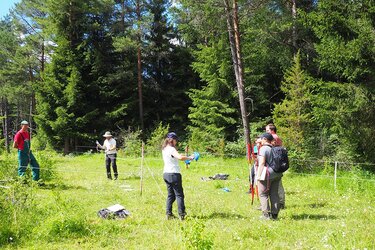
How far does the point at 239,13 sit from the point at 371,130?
22.2ft

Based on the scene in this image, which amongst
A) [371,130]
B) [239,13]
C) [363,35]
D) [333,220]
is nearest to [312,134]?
[371,130]

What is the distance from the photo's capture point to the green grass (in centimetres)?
546

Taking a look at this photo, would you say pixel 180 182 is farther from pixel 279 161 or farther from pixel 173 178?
pixel 279 161

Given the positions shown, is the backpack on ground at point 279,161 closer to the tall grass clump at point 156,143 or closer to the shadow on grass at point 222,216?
the shadow on grass at point 222,216

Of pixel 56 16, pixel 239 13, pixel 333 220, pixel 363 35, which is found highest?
pixel 56 16

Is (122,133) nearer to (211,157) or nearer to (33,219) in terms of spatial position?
A: (211,157)

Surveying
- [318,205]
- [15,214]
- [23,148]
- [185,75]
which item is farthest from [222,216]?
[185,75]

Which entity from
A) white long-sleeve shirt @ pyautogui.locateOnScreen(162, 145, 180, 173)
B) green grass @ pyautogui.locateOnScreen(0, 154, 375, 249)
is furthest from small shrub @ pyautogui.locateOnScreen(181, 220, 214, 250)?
white long-sleeve shirt @ pyautogui.locateOnScreen(162, 145, 180, 173)

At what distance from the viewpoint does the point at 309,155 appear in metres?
16.4

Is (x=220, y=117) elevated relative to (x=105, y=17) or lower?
lower

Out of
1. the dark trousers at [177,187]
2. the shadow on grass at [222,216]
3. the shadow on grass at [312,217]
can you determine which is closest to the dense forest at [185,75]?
the shadow on grass at [312,217]

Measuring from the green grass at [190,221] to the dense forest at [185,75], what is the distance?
608 cm

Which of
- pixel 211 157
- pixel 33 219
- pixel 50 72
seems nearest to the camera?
pixel 33 219

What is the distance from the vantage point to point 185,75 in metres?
30.9
